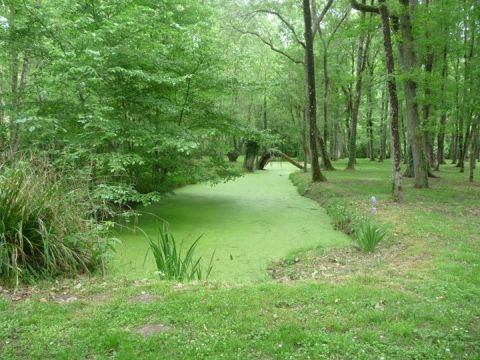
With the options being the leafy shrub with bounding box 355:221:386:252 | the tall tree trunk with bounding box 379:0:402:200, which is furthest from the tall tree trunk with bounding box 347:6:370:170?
the leafy shrub with bounding box 355:221:386:252

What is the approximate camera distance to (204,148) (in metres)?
9.19

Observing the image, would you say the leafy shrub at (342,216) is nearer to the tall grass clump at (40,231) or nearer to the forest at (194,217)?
the forest at (194,217)

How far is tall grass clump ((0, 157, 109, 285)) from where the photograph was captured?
136 inches

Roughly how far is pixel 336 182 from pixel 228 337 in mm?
9452

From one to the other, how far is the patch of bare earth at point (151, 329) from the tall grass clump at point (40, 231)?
1.39m

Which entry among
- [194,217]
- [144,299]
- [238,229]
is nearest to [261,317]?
[144,299]

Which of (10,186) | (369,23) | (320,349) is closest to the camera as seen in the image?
(320,349)

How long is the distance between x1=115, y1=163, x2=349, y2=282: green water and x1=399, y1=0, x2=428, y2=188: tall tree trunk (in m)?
2.73

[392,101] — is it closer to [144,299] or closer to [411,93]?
[411,93]

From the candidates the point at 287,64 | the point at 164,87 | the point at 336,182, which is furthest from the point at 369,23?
the point at 287,64

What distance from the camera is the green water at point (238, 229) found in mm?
4977

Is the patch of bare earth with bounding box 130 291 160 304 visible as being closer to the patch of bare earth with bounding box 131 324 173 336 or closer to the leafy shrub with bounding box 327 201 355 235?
the patch of bare earth with bounding box 131 324 173 336

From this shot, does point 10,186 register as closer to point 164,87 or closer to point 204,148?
point 164,87

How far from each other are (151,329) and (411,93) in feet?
29.5
